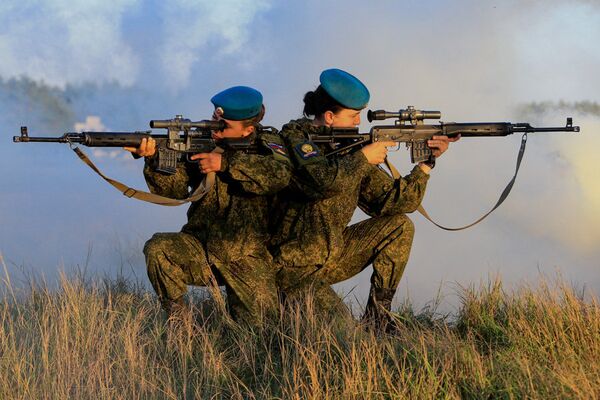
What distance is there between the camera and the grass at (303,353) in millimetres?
6020

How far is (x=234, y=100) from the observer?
793cm

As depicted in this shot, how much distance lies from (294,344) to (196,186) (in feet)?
5.96

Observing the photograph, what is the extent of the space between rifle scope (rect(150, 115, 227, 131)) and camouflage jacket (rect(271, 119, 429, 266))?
0.61 meters

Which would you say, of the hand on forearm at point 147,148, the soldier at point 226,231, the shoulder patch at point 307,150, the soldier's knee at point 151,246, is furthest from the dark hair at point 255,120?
the soldier's knee at point 151,246

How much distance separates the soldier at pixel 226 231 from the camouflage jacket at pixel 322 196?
0.16m

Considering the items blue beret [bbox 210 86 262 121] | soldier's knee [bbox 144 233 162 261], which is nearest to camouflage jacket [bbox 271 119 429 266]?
blue beret [bbox 210 86 262 121]

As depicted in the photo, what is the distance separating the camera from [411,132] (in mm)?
8516

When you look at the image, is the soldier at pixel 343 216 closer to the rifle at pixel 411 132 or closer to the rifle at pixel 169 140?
the rifle at pixel 411 132

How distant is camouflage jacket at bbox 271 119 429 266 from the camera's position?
7.77m

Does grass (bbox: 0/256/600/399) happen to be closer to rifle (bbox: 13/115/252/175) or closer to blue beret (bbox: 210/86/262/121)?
rifle (bbox: 13/115/252/175)

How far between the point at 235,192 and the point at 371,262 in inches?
58.2

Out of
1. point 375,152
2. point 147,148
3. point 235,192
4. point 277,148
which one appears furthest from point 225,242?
point 375,152

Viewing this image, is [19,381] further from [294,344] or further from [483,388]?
[483,388]

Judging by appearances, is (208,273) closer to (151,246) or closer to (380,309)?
(151,246)
